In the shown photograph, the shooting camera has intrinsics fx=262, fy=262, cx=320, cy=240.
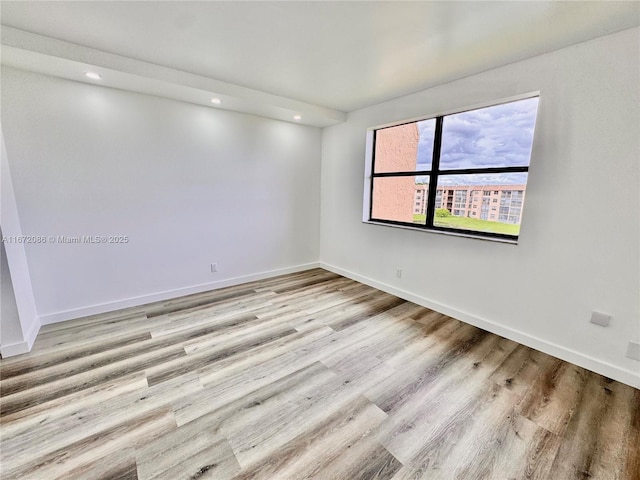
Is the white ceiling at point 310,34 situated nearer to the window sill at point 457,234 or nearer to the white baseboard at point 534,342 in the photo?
the window sill at point 457,234

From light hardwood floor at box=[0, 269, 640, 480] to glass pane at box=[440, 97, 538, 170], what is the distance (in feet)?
5.62

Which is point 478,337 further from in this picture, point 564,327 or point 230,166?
point 230,166

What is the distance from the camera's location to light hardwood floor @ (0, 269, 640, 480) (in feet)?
4.45

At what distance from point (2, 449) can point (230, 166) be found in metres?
3.03

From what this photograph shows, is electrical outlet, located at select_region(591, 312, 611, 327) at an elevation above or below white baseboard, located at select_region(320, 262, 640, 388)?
above

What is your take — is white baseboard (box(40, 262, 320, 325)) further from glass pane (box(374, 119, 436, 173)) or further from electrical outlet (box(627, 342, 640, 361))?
electrical outlet (box(627, 342, 640, 361))

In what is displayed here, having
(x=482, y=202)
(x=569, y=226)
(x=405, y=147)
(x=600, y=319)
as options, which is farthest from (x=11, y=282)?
(x=600, y=319)

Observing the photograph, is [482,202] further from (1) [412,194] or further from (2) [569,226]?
(1) [412,194]

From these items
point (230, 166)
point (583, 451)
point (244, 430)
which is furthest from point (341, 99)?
point (583, 451)

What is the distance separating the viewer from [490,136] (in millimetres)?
2598

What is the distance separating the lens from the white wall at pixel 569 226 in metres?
1.87

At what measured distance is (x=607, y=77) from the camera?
74.1 inches

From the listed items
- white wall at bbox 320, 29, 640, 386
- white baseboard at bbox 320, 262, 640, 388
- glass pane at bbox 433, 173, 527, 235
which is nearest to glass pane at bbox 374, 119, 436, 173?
white wall at bbox 320, 29, 640, 386

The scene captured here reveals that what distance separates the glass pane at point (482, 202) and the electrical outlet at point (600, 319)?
82cm
